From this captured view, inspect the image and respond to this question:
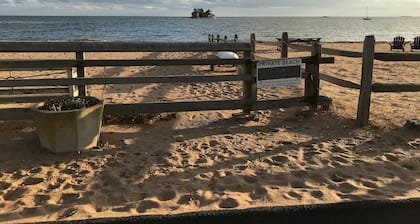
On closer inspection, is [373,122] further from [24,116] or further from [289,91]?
[24,116]

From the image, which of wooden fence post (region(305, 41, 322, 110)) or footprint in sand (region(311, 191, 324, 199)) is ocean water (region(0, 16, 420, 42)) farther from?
footprint in sand (region(311, 191, 324, 199))

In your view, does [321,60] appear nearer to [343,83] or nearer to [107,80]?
[343,83]

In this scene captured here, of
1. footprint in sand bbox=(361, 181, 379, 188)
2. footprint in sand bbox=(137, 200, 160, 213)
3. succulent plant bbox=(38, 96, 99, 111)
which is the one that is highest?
succulent plant bbox=(38, 96, 99, 111)

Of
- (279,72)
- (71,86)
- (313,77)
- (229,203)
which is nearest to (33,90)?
(71,86)

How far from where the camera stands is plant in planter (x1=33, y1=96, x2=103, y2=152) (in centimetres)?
476

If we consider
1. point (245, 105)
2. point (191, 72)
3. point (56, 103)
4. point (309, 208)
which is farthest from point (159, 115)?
point (191, 72)

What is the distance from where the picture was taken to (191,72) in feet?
42.8

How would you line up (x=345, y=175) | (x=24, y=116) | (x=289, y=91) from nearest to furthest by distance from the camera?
(x=345, y=175) → (x=24, y=116) → (x=289, y=91)

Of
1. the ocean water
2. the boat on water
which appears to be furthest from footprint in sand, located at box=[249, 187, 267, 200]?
the boat on water

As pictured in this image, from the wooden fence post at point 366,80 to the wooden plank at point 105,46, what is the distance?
5.81ft

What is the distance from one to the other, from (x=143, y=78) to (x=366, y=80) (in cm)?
340

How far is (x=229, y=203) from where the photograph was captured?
3.69 m

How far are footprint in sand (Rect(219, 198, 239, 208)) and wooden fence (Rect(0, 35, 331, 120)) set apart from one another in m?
2.53

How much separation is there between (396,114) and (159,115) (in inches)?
165
